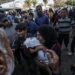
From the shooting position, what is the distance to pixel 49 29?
4.17 metres

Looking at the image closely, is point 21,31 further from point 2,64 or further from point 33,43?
point 2,64

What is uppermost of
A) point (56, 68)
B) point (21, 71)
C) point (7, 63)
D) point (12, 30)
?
point (7, 63)

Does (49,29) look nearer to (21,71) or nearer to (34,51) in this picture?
(34,51)

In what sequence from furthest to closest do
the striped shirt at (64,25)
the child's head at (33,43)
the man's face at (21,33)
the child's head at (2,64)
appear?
the striped shirt at (64,25), the man's face at (21,33), the child's head at (33,43), the child's head at (2,64)

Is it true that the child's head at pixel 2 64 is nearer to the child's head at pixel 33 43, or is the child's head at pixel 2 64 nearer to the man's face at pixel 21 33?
the child's head at pixel 33 43

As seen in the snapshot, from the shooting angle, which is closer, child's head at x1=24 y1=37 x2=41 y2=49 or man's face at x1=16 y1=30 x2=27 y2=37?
child's head at x1=24 y1=37 x2=41 y2=49

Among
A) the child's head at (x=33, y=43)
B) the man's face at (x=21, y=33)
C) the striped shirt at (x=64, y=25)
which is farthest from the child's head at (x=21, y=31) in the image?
the striped shirt at (x=64, y=25)

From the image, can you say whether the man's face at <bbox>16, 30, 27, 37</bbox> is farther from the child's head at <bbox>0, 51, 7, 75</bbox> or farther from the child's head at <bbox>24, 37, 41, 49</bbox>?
the child's head at <bbox>0, 51, 7, 75</bbox>

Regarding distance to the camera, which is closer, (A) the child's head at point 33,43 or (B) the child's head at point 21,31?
(A) the child's head at point 33,43

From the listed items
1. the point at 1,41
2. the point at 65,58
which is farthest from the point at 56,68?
the point at 65,58

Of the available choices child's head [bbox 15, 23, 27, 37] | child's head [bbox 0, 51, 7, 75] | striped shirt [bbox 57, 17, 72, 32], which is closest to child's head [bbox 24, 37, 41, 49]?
child's head [bbox 0, 51, 7, 75]

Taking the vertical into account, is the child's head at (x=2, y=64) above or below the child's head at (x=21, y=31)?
above

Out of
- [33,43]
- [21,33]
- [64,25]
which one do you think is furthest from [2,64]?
[64,25]

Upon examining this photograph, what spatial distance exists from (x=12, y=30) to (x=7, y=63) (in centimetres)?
566
